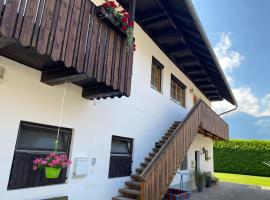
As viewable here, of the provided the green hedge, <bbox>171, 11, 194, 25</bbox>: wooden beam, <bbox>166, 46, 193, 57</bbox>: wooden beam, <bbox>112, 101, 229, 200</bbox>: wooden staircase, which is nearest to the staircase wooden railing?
<bbox>112, 101, 229, 200</bbox>: wooden staircase

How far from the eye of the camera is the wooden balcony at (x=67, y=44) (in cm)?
292

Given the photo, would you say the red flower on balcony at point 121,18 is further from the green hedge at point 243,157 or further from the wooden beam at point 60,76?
the green hedge at point 243,157

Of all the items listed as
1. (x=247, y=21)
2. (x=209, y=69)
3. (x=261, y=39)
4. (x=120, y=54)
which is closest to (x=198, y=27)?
(x=120, y=54)

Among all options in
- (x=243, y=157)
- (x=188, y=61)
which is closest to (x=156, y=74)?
(x=188, y=61)

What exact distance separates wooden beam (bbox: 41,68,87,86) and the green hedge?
842 inches

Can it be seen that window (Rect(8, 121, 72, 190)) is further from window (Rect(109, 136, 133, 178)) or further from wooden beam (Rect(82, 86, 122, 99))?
window (Rect(109, 136, 133, 178))

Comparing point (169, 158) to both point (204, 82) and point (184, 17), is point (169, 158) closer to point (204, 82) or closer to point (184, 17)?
point (184, 17)

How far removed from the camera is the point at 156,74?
9.75m

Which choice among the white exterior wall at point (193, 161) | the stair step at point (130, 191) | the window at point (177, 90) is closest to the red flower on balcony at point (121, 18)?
the stair step at point (130, 191)

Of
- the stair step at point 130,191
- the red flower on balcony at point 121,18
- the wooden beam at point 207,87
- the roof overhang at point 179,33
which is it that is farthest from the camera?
the wooden beam at point 207,87

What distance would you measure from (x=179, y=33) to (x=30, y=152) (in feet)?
23.1

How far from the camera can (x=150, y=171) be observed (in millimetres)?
Answer: 5480

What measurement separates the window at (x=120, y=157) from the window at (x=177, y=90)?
4.65 meters

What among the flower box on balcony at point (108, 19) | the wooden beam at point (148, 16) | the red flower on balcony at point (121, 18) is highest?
the wooden beam at point (148, 16)
